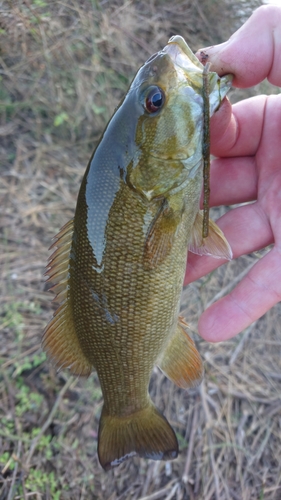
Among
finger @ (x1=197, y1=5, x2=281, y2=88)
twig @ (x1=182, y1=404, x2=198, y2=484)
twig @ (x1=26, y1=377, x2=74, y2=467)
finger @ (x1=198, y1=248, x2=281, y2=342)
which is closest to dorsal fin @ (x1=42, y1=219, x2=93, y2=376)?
finger @ (x1=198, y1=248, x2=281, y2=342)

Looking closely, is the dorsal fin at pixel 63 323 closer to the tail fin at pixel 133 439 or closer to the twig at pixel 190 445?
the tail fin at pixel 133 439

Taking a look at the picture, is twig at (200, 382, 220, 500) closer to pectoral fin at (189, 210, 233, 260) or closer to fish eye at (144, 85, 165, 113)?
pectoral fin at (189, 210, 233, 260)

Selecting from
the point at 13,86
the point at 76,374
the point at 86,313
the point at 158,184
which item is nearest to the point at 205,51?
the point at 158,184

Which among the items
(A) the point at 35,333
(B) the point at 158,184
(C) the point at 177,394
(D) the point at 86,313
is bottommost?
(C) the point at 177,394

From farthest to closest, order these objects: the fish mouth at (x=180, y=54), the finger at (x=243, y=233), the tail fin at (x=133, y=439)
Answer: the finger at (x=243, y=233)
the tail fin at (x=133, y=439)
the fish mouth at (x=180, y=54)

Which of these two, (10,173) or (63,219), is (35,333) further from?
(10,173)

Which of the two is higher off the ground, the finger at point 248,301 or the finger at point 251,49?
the finger at point 251,49

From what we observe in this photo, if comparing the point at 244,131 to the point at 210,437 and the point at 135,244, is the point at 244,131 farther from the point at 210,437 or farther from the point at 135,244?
the point at 210,437

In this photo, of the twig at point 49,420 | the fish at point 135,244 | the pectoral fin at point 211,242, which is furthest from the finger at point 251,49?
the twig at point 49,420
